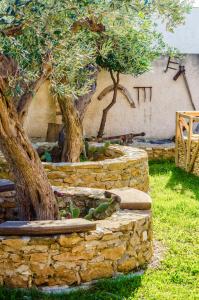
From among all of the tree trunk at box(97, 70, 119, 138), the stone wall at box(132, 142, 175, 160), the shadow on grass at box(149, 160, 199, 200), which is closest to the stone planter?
the shadow on grass at box(149, 160, 199, 200)

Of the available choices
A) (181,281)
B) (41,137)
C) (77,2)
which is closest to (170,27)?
(77,2)

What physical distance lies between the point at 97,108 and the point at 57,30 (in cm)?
913

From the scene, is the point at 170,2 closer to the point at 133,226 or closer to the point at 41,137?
the point at 133,226

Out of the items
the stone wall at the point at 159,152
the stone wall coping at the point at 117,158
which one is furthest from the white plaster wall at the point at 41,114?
the stone wall coping at the point at 117,158

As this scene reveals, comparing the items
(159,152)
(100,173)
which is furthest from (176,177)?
(100,173)

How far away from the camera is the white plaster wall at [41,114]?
13.5 m

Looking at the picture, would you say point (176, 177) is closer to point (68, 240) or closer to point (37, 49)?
point (68, 240)

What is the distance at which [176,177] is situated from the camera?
419 inches

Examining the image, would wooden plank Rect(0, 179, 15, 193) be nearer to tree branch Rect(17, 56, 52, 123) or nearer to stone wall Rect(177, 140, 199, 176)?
tree branch Rect(17, 56, 52, 123)

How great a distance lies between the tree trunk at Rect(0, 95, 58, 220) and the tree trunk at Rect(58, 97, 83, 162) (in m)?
3.38

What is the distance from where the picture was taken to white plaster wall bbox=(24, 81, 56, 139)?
13.5 m

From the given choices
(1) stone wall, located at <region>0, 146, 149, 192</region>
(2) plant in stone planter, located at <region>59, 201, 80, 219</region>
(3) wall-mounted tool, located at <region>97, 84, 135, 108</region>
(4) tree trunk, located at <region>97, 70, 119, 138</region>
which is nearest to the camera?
(2) plant in stone planter, located at <region>59, 201, 80, 219</region>

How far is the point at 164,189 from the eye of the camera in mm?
9469

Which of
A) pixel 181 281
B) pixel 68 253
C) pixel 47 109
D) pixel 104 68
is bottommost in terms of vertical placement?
pixel 181 281
